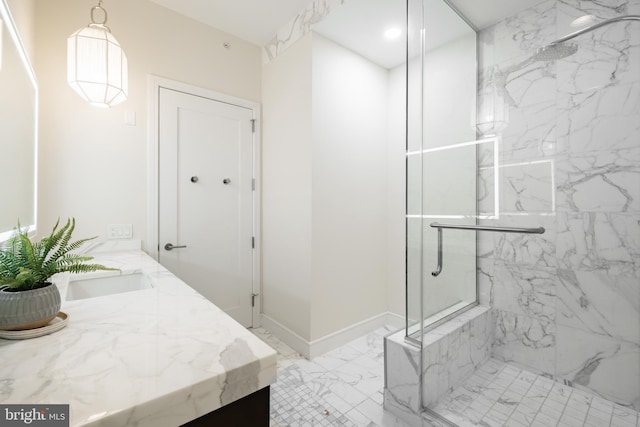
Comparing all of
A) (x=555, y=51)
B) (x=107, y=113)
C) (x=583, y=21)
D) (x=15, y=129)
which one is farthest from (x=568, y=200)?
(x=107, y=113)

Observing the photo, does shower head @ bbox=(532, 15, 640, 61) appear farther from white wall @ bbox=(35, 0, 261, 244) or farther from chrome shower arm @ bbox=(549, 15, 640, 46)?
white wall @ bbox=(35, 0, 261, 244)

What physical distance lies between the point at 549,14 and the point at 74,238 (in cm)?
330

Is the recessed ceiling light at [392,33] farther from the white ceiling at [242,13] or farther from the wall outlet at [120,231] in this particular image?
the wall outlet at [120,231]

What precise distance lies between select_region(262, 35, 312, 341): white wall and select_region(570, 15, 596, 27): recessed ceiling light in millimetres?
1640

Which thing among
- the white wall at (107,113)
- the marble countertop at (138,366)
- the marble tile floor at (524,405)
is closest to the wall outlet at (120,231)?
the white wall at (107,113)

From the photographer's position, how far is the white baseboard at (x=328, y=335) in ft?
7.52

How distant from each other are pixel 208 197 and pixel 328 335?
1.56 m

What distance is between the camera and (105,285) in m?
1.57

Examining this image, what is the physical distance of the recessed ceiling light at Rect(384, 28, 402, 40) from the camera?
2282 millimetres

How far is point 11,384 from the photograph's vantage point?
1.85ft

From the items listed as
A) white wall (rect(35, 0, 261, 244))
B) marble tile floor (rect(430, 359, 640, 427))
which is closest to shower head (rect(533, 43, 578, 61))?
marble tile floor (rect(430, 359, 640, 427))

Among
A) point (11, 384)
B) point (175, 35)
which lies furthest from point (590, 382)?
point (175, 35)

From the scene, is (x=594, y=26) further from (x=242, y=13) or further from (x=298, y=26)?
(x=242, y=13)

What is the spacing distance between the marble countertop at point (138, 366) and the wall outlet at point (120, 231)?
1345 millimetres
